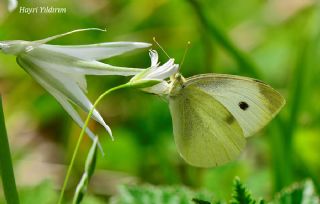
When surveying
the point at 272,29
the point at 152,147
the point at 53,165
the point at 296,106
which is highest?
the point at 272,29

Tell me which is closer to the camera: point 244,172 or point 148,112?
point 244,172

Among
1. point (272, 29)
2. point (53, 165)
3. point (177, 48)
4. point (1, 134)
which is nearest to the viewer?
point (1, 134)

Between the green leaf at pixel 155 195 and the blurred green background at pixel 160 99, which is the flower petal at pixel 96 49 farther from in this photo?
the blurred green background at pixel 160 99

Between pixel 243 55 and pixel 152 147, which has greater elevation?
pixel 243 55

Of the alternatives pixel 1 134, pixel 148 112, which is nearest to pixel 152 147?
pixel 148 112

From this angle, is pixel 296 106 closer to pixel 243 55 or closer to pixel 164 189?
pixel 243 55

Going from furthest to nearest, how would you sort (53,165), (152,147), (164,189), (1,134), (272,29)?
(272,29)
(53,165)
(152,147)
(164,189)
(1,134)

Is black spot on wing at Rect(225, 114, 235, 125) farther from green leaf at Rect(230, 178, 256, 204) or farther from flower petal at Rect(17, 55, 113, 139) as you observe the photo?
flower petal at Rect(17, 55, 113, 139)
